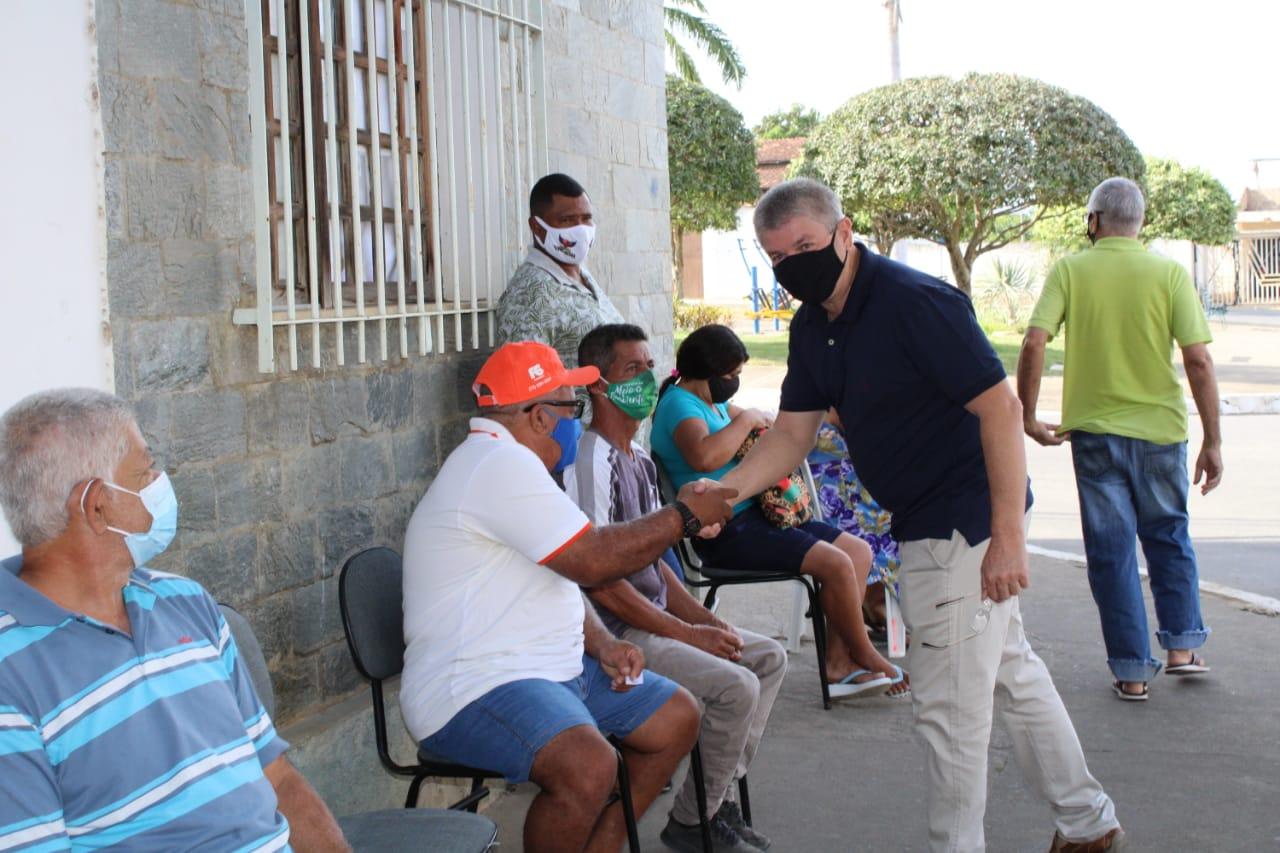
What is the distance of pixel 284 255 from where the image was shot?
418 centimetres

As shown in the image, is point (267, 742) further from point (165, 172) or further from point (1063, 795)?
point (1063, 795)

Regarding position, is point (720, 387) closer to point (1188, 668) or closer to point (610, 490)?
point (610, 490)

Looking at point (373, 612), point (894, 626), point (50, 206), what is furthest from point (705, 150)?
point (50, 206)

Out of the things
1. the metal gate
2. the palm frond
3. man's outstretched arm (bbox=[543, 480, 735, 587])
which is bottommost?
man's outstretched arm (bbox=[543, 480, 735, 587])

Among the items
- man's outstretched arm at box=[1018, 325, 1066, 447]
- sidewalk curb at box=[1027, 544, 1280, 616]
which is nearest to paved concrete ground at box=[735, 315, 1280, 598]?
sidewalk curb at box=[1027, 544, 1280, 616]

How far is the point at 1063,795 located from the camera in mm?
3967

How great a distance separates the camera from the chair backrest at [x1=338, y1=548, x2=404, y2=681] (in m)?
3.59

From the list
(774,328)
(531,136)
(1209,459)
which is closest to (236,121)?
(531,136)

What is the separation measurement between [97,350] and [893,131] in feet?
67.7

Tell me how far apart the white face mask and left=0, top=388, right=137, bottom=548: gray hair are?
2.97 m

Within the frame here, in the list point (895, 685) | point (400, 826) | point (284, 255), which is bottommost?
point (895, 685)

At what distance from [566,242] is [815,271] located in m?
1.57

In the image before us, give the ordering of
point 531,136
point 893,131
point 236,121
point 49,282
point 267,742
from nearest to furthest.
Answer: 1. point 267,742
2. point 49,282
3. point 236,121
4. point 531,136
5. point 893,131

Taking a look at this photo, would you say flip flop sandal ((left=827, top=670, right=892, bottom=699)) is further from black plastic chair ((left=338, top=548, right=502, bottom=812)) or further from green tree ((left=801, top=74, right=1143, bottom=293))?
green tree ((left=801, top=74, right=1143, bottom=293))
